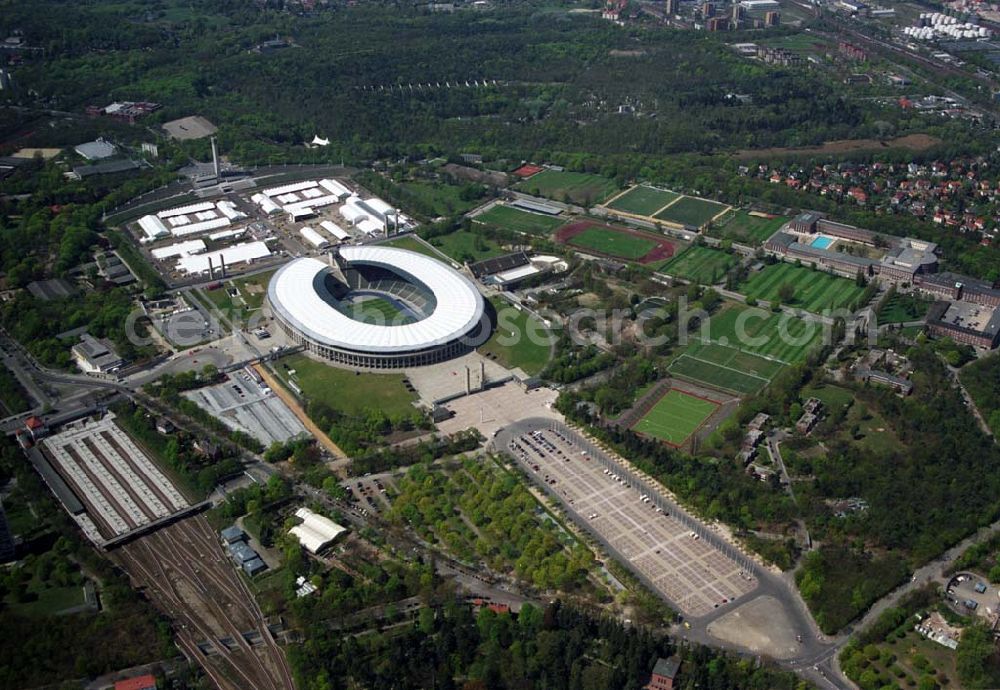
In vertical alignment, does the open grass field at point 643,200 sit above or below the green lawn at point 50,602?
below

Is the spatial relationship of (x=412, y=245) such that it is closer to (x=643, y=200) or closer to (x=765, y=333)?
(x=643, y=200)

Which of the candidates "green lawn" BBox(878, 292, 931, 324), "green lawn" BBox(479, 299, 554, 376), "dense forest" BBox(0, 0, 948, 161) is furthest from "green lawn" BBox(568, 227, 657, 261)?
"dense forest" BBox(0, 0, 948, 161)

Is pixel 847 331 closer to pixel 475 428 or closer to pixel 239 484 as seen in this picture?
pixel 475 428

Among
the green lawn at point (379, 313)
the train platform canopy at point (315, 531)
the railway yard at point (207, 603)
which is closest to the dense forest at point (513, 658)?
the railway yard at point (207, 603)

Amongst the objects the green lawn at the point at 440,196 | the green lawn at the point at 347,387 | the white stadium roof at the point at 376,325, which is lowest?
the green lawn at the point at 440,196

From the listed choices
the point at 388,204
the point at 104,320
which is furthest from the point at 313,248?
the point at 104,320

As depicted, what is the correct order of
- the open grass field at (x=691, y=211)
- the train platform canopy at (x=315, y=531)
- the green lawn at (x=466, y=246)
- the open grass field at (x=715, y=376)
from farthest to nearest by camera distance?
the open grass field at (x=691, y=211)
the green lawn at (x=466, y=246)
the open grass field at (x=715, y=376)
the train platform canopy at (x=315, y=531)

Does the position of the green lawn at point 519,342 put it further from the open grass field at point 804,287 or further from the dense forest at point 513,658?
the dense forest at point 513,658
